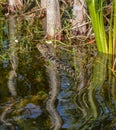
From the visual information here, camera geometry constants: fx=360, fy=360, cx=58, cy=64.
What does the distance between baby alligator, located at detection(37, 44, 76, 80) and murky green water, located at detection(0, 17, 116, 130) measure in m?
0.07

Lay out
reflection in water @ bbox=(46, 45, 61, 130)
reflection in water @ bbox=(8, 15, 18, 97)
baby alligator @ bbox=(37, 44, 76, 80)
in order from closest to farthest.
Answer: reflection in water @ bbox=(46, 45, 61, 130), reflection in water @ bbox=(8, 15, 18, 97), baby alligator @ bbox=(37, 44, 76, 80)

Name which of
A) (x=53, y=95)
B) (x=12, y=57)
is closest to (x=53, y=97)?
(x=53, y=95)

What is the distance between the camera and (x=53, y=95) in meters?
3.97

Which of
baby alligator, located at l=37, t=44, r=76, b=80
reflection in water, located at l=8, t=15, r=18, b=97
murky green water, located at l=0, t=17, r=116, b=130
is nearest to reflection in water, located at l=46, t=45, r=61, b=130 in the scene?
murky green water, located at l=0, t=17, r=116, b=130

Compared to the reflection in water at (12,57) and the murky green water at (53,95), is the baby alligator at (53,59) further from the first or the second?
the reflection in water at (12,57)

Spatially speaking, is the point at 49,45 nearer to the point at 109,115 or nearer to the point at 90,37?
the point at 90,37

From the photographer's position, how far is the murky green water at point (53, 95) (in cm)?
340

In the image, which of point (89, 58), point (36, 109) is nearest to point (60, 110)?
point (36, 109)

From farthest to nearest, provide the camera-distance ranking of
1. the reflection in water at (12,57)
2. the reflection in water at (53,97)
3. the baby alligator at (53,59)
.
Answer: the baby alligator at (53,59)
the reflection in water at (12,57)
the reflection in water at (53,97)

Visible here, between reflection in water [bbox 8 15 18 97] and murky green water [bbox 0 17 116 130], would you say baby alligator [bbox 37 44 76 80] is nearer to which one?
murky green water [bbox 0 17 116 130]

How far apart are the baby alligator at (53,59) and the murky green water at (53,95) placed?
0.24 ft

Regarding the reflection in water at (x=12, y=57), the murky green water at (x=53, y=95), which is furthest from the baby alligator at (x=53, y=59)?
the reflection in water at (x=12, y=57)

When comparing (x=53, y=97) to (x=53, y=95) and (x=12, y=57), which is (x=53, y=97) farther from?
(x=12, y=57)

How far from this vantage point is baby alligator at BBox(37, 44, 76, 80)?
468cm
